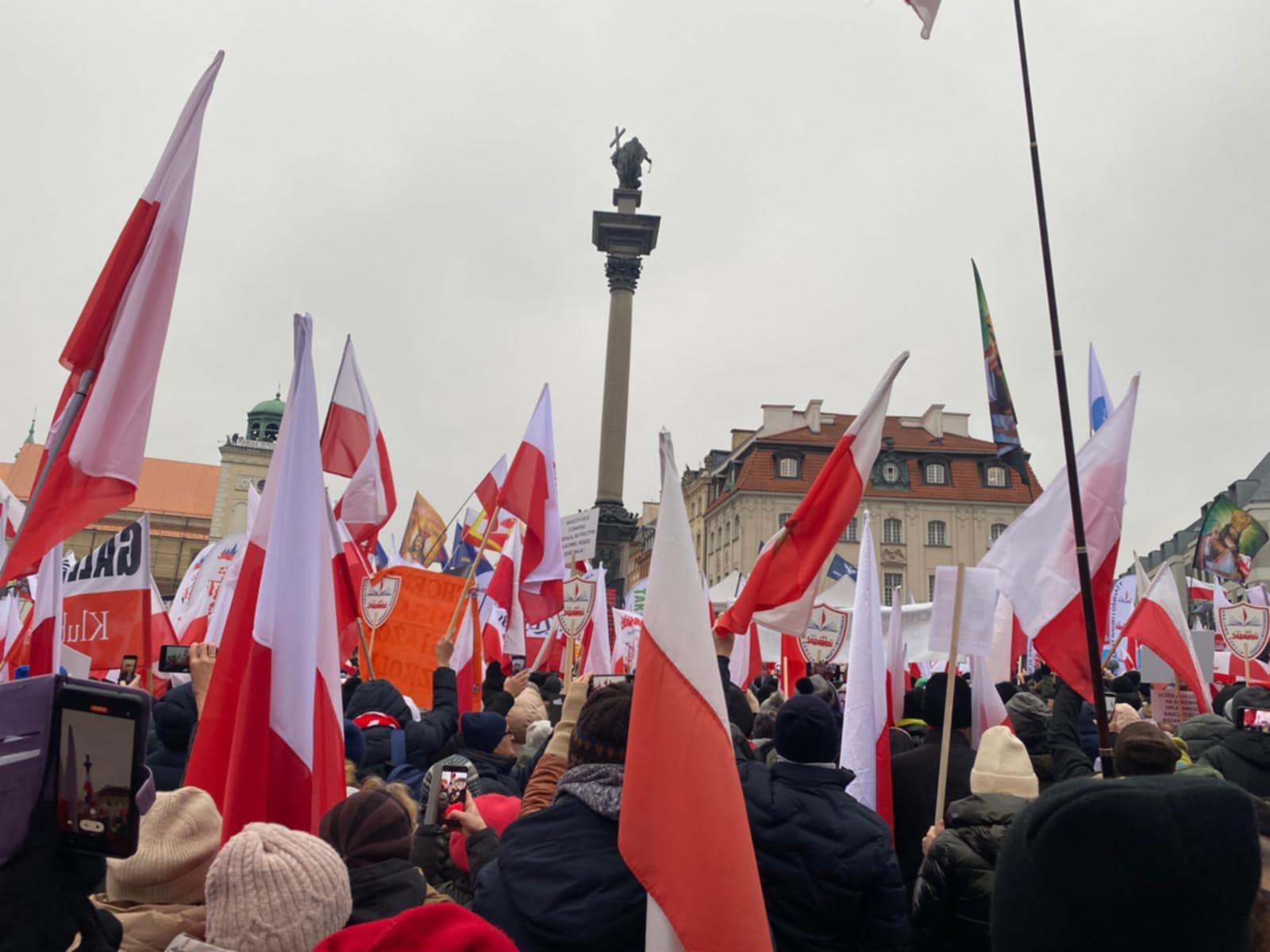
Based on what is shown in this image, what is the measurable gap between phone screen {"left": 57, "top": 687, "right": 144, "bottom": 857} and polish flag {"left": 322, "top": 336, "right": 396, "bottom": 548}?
636 centimetres

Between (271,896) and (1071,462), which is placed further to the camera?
(1071,462)

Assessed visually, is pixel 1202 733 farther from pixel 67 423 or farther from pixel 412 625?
pixel 67 423

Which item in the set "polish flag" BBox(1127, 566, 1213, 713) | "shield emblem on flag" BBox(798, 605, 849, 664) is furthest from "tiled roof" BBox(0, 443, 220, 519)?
"polish flag" BBox(1127, 566, 1213, 713)

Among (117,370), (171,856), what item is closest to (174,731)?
(117,370)

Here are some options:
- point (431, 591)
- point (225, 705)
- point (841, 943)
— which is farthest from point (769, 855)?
point (431, 591)

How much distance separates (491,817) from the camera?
3.72 m

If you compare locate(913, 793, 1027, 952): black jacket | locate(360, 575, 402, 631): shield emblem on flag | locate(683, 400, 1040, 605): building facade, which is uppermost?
locate(683, 400, 1040, 605): building facade

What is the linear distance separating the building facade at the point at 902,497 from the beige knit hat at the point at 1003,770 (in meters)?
51.6

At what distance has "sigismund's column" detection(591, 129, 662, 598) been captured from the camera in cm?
2925

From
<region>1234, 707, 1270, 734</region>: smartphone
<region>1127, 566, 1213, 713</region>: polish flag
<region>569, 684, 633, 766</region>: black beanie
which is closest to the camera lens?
<region>569, 684, 633, 766</region>: black beanie

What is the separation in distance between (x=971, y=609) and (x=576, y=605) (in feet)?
27.4

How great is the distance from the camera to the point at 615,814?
2760 mm

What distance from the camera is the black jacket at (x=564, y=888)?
8.49ft

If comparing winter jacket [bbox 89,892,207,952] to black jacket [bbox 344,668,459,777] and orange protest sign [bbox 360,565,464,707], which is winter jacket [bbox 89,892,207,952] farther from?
→ orange protest sign [bbox 360,565,464,707]
